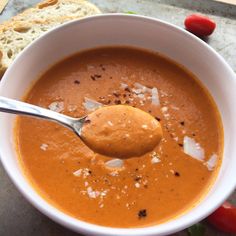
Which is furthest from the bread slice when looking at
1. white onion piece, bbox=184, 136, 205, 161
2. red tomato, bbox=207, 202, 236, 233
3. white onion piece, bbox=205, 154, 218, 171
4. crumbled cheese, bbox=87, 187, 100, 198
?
red tomato, bbox=207, 202, 236, 233

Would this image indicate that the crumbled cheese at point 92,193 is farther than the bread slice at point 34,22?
No

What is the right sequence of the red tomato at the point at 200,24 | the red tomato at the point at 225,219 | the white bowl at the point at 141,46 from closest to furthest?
the white bowl at the point at 141,46, the red tomato at the point at 225,219, the red tomato at the point at 200,24

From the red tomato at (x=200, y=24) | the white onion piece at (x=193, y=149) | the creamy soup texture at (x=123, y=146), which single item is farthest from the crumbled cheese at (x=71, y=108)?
the red tomato at (x=200, y=24)

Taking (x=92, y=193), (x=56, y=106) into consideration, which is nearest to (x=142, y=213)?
(x=92, y=193)

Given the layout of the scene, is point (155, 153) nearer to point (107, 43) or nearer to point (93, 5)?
point (107, 43)

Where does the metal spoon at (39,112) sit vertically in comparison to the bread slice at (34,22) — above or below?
above

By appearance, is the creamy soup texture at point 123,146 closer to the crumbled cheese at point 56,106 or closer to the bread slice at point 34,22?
the crumbled cheese at point 56,106

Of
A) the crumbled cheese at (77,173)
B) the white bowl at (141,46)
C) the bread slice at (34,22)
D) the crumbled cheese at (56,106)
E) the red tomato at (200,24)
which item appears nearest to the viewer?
the white bowl at (141,46)

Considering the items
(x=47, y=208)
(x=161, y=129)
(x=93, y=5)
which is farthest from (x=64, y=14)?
(x=47, y=208)
